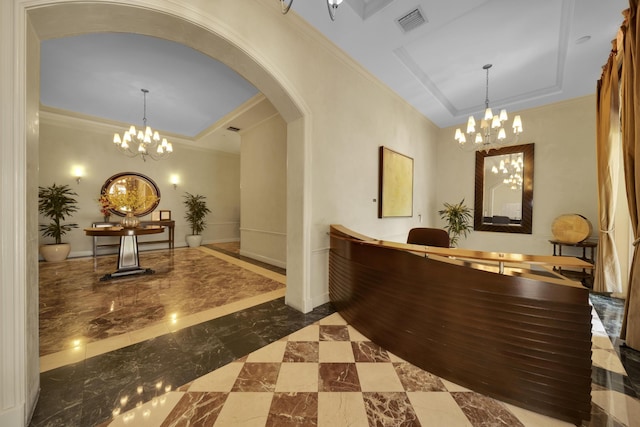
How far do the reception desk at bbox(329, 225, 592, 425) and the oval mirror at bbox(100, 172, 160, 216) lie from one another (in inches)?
278

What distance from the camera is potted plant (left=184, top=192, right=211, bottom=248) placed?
305 inches

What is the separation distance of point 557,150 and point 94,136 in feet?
37.8

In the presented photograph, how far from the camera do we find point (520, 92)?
15.3 feet

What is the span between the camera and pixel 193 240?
7.69 meters

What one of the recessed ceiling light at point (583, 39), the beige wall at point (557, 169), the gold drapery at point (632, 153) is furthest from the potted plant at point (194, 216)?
the recessed ceiling light at point (583, 39)

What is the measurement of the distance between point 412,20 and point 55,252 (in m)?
8.57

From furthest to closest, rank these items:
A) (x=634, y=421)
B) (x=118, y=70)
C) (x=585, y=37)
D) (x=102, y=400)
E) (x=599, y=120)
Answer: (x=118, y=70), (x=599, y=120), (x=585, y=37), (x=102, y=400), (x=634, y=421)

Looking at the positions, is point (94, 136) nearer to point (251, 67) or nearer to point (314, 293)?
point (251, 67)

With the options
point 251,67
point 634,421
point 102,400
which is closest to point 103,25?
point 251,67

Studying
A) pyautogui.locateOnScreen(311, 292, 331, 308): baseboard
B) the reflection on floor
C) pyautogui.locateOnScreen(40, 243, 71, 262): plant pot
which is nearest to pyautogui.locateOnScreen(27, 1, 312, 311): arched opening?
pyautogui.locateOnScreen(311, 292, 331, 308): baseboard

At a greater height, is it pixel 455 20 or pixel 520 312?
pixel 455 20

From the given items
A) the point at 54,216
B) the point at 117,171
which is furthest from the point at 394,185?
the point at 54,216

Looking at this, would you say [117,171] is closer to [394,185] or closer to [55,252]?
[55,252]

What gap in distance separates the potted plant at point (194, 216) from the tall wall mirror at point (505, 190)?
27.8 ft
